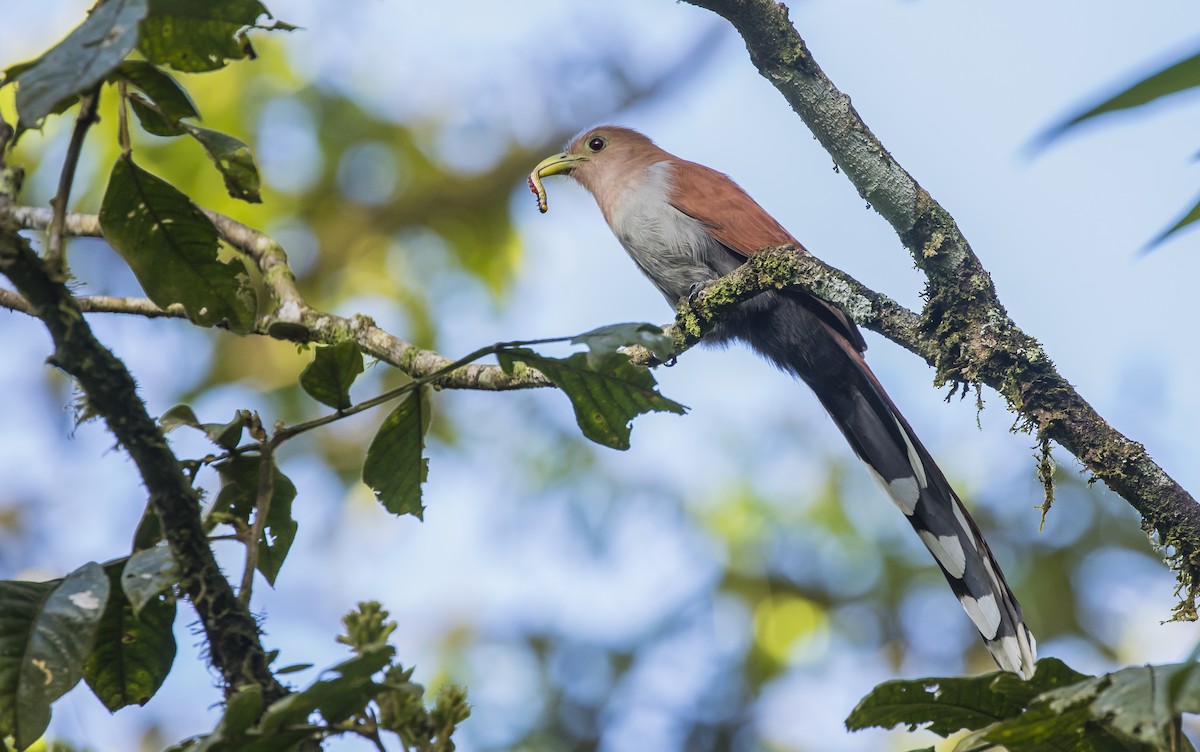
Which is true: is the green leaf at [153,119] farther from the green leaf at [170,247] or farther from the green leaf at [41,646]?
the green leaf at [41,646]

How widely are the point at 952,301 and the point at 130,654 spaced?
1.81 m

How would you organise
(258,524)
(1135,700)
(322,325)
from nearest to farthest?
(1135,700)
(258,524)
(322,325)

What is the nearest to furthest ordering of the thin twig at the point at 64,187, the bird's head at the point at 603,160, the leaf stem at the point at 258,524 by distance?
the thin twig at the point at 64,187, the leaf stem at the point at 258,524, the bird's head at the point at 603,160

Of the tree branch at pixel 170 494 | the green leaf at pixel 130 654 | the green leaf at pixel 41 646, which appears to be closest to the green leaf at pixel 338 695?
the tree branch at pixel 170 494

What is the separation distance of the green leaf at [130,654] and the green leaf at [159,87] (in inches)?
28.4

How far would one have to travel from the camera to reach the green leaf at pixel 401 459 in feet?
5.80

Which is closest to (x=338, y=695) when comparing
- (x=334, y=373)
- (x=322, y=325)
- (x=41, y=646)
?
(x=41, y=646)

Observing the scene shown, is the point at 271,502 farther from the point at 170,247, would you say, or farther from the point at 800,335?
the point at 800,335

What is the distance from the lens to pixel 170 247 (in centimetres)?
171

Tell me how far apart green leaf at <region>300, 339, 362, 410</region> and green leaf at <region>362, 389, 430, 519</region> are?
0.10 meters

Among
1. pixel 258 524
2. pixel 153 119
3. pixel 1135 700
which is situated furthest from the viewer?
pixel 153 119

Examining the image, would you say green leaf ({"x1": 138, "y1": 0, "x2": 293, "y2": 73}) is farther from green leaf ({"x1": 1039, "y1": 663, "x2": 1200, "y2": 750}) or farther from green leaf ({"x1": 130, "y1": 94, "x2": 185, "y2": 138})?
green leaf ({"x1": 1039, "y1": 663, "x2": 1200, "y2": 750})

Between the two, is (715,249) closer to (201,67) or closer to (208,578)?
(201,67)

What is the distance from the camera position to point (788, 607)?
5660 millimetres
